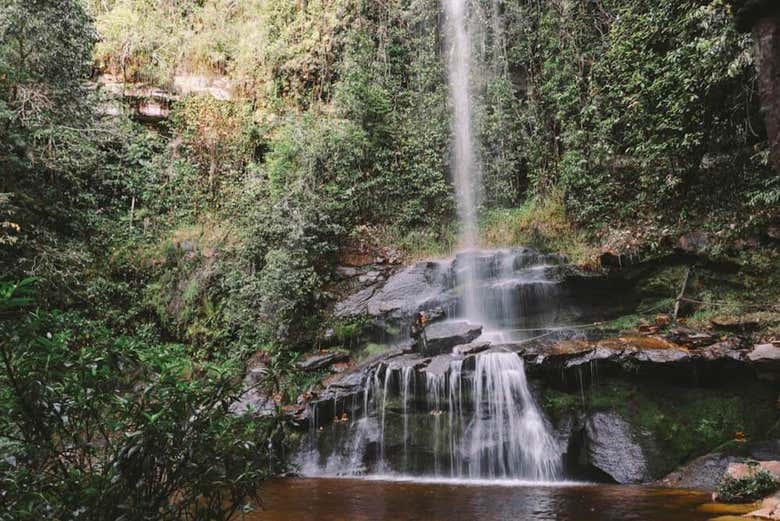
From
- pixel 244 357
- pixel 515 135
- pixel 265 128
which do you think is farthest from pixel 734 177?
pixel 265 128

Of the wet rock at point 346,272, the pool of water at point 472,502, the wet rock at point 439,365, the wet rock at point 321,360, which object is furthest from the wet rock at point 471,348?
the wet rock at point 346,272

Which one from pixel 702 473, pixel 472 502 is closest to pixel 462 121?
pixel 702 473

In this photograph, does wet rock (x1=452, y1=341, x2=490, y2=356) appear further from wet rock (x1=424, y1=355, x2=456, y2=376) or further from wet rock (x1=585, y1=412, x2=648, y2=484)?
wet rock (x1=585, y1=412, x2=648, y2=484)

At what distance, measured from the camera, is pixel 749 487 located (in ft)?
19.6

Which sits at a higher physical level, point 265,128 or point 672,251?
point 265,128

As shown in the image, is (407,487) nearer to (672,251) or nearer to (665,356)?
(665,356)

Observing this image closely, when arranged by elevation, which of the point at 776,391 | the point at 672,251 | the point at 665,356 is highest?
the point at 672,251

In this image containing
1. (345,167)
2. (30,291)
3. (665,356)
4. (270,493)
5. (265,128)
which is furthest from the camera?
(265,128)

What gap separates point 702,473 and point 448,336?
4.95 m

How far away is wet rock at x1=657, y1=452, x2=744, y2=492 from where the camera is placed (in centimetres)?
713

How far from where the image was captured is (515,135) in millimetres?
16500

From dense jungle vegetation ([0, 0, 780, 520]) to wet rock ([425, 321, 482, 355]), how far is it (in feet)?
9.41

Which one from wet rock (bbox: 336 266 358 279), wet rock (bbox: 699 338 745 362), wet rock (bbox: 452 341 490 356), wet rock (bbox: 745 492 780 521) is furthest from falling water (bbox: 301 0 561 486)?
wet rock (bbox: 336 266 358 279)

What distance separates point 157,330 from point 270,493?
822 centimetres
